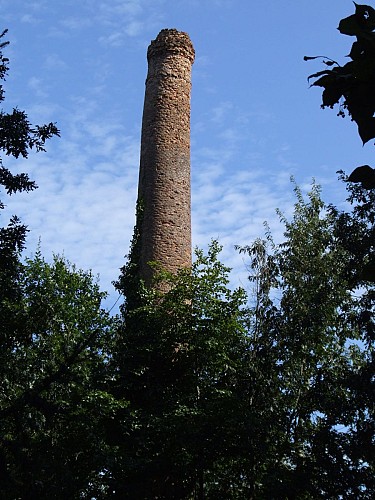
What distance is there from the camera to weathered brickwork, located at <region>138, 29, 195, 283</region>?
18766mm

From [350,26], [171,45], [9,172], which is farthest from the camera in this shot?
[171,45]

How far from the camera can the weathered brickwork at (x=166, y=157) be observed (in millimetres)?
18766

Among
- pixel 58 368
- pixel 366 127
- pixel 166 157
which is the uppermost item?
pixel 166 157

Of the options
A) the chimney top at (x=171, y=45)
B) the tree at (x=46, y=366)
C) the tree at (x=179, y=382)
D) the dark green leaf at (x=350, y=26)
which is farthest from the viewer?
the chimney top at (x=171, y=45)

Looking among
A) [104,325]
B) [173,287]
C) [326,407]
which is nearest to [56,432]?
[104,325]

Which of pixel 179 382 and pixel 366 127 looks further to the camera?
pixel 179 382

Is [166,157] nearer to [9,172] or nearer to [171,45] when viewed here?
[171,45]

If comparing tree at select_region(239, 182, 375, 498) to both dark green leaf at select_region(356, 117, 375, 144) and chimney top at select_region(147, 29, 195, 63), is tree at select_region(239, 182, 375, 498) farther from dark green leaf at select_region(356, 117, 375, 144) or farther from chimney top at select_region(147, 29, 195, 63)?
dark green leaf at select_region(356, 117, 375, 144)

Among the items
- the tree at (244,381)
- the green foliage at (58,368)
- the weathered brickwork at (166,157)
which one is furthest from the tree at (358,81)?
the weathered brickwork at (166,157)

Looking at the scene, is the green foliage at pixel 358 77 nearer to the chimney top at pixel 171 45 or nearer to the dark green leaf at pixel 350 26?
the dark green leaf at pixel 350 26

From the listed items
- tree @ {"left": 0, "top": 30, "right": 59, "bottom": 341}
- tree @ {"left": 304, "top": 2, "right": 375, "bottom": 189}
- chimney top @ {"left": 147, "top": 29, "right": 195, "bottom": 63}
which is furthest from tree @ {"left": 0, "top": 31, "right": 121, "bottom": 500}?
chimney top @ {"left": 147, "top": 29, "right": 195, "bottom": 63}

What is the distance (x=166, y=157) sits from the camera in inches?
786

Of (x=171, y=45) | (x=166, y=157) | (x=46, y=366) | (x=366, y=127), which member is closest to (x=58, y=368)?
(x=46, y=366)

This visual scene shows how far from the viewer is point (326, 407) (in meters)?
14.6
